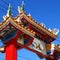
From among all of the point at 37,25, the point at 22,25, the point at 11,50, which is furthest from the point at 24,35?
the point at 11,50

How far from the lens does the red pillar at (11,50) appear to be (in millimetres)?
10413

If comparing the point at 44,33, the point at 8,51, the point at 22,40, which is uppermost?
the point at 44,33

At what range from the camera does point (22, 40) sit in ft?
37.2

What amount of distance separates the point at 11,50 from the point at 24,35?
4.09 feet

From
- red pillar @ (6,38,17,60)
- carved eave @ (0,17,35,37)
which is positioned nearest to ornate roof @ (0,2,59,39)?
carved eave @ (0,17,35,37)

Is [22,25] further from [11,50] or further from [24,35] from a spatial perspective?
[11,50]

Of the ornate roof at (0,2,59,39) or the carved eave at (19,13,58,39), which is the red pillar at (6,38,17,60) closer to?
the ornate roof at (0,2,59,39)

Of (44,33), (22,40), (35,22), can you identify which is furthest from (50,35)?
(22,40)

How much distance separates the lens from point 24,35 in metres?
11.5

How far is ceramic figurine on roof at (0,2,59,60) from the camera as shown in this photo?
10578mm

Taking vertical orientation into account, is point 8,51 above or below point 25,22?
below

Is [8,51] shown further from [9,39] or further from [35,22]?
[35,22]

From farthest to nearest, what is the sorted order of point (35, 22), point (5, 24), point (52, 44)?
point (52, 44) → point (35, 22) → point (5, 24)

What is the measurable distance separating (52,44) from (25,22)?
209 cm
